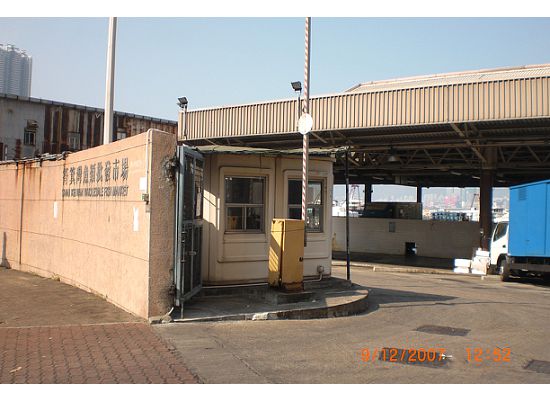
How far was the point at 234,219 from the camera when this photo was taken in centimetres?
1155

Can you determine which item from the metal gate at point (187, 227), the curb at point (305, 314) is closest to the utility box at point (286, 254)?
the curb at point (305, 314)

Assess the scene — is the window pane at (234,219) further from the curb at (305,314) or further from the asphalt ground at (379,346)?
the asphalt ground at (379,346)

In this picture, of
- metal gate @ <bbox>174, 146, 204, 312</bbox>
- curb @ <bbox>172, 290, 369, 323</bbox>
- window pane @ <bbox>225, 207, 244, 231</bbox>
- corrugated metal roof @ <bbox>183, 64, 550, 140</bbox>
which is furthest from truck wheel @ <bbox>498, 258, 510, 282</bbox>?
metal gate @ <bbox>174, 146, 204, 312</bbox>

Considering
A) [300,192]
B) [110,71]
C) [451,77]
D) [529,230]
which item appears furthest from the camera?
[451,77]

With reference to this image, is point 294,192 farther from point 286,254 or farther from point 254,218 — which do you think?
point 286,254

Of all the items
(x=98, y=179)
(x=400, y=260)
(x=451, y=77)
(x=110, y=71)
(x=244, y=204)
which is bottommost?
(x=400, y=260)

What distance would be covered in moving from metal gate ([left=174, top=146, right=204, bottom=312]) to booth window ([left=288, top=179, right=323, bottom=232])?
8.23ft

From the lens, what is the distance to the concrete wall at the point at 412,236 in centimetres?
3002

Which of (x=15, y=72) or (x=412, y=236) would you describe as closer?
(x=412, y=236)

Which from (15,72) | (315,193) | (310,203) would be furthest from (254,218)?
(15,72)

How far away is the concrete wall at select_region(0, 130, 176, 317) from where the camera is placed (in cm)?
886

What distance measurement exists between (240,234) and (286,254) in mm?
1473

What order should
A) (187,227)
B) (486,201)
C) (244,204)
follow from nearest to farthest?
1. (187,227)
2. (244,204)
3. (486,201)

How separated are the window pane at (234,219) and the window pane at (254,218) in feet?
0.55
